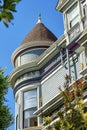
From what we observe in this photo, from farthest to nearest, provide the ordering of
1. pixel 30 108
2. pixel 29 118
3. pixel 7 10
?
1. pixel 30 108
2. pixel 29 118
3. pixel 7 10

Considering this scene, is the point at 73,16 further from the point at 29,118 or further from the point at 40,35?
the point at 29,118

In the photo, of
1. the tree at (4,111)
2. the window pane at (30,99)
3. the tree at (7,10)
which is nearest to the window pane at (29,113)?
the window pane at (30,99)

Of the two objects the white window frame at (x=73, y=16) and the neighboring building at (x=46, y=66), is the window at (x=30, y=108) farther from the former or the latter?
the white window frame at (x=73, y=16)

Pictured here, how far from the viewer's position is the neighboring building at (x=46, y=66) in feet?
59.9

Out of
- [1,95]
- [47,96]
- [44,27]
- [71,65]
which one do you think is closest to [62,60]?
[71,65]

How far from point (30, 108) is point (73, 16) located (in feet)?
20.8

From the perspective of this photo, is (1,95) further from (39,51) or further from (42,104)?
(39,51)

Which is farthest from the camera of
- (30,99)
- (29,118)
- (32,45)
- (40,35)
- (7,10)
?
(40,35)

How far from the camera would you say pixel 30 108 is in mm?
21609

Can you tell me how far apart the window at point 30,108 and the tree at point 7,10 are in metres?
18.2

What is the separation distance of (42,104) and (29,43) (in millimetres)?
5259

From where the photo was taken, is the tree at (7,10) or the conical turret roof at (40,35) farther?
the conical turret roof at (40,35)

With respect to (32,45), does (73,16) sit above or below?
below

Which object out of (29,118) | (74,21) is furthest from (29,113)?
(74,21)
